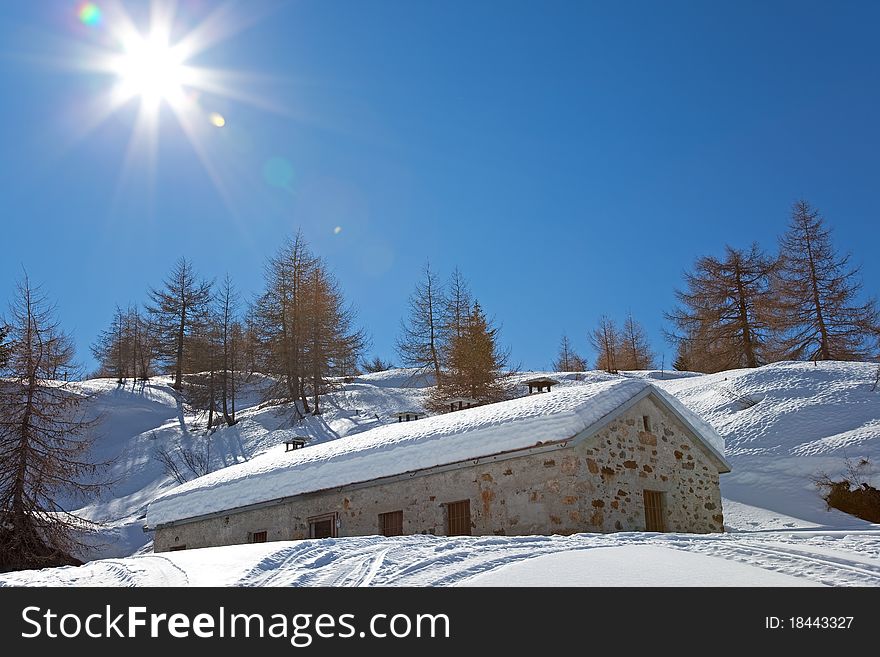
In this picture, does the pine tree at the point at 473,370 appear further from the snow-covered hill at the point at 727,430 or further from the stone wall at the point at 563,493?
the stone wall at the point at 563,493

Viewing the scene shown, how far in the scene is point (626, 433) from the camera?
13773 mm

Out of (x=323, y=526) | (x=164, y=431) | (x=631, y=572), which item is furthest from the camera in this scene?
(x=164, y=431)

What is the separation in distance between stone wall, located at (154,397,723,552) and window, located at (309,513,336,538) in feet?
0.43

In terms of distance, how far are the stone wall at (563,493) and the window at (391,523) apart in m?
0.13

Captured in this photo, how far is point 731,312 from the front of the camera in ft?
128

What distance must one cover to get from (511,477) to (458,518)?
4.73ft

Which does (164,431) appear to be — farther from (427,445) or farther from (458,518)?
(458,518)

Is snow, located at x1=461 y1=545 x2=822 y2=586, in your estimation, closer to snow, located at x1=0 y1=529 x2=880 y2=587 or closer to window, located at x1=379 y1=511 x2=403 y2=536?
snow, located at x1=0 y1=529 x2=880 y2=587

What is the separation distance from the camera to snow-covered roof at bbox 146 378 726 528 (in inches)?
509

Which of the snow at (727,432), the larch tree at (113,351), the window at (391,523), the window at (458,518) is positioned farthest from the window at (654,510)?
the larch tree at (113,351)

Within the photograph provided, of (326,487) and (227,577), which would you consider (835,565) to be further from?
(326,487)

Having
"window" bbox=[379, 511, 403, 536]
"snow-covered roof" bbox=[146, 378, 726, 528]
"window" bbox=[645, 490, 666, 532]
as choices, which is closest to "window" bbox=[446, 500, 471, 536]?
"snow-covered roof" bbox=[146, 378, 726, 528]

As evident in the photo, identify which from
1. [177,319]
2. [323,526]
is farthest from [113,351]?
[323,526]
